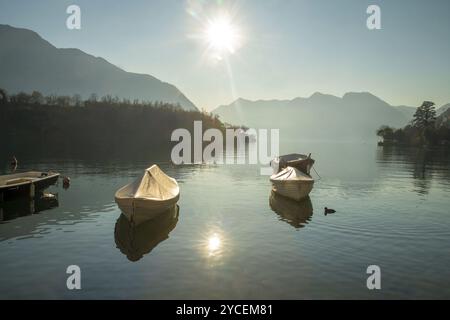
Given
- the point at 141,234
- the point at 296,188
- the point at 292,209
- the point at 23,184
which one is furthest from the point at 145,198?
the point at 23,184

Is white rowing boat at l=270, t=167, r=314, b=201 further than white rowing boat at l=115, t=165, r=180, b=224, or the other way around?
white rowing boat at l=270, t=167, r=314, b=201

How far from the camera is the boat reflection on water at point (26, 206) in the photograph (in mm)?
35322

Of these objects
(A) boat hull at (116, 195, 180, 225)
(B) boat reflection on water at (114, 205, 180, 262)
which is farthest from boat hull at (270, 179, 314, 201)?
(A) boat hull at (116, 195, 180, 225)

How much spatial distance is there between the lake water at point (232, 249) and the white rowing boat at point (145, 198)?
1529 mm

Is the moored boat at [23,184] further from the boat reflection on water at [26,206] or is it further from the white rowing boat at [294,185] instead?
the white rowing boat at [294,185]

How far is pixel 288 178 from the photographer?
44.8 m

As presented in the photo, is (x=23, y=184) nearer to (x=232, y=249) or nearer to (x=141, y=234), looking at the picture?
(x=141, y=234)

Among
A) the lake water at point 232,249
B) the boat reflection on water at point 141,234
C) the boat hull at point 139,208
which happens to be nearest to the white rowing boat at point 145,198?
the boat hull at point 139,208

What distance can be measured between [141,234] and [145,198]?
3.03 m

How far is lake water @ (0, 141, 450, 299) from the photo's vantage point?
770 inches

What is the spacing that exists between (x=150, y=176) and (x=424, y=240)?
25.5 metres

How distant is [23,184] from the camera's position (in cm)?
4203

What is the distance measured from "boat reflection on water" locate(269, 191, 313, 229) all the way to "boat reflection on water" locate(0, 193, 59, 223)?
25.8 meters

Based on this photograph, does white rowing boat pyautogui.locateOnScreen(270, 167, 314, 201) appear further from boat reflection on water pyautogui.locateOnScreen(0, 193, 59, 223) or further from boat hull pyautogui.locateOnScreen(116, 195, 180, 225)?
boat reflection on water pyautogui.locateOnScreen(0, 193, 59, 223)
